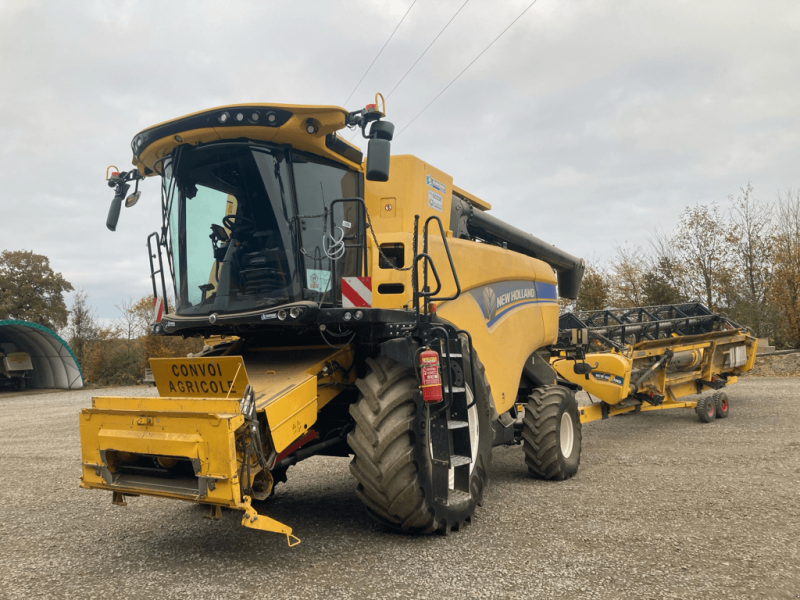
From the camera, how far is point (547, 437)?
6199 mm

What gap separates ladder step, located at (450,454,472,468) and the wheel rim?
2326 millimetres

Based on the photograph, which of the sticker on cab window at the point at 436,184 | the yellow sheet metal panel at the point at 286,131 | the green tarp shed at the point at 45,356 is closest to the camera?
the yellow sheet metal panel at the point at 286,131

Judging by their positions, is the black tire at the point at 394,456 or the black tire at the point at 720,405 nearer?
the black tire at the point at 394,456

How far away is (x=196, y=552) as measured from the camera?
13.6 ft

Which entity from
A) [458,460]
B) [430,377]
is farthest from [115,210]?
[458,460]

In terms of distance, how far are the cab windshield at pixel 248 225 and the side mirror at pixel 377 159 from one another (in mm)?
628

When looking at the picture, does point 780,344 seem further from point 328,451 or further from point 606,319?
point 328,451

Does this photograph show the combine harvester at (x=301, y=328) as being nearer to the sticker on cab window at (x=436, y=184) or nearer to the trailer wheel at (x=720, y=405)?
the sticker on cab window at (x=436, y=184)

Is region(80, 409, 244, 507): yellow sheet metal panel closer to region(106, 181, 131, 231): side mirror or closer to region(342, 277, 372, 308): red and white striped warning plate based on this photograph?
region(342, 277, 372, 308): red and white striped warning plate

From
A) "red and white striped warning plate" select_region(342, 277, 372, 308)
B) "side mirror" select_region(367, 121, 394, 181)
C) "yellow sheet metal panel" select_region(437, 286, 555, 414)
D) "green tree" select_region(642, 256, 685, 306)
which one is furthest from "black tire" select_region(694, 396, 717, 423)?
"green tree" select_region(642, 256, 685, 306)

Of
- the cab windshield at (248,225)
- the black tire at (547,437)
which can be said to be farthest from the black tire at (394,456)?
the black tire at (547,437)

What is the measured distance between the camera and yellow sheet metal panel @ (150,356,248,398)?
3.98 m

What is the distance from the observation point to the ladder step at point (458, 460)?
4.33 meters

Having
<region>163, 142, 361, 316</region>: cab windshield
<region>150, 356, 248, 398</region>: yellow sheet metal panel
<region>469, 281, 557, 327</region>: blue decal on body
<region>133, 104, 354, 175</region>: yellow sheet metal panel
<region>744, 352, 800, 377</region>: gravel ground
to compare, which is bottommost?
<region>744, 352, 800, 377</region>: gravel ground
